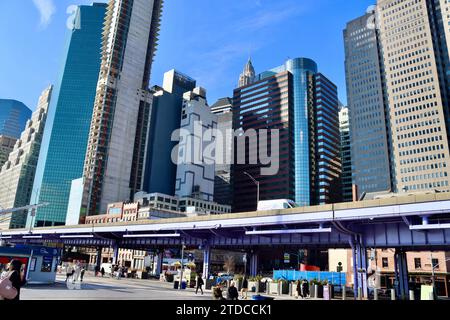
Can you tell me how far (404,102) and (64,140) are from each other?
166 metres

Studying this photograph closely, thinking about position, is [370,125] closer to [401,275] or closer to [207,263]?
[207,263]

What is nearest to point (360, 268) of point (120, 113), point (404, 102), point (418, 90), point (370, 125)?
point (404, 102)

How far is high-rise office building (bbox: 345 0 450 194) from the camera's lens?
15375 centimetres

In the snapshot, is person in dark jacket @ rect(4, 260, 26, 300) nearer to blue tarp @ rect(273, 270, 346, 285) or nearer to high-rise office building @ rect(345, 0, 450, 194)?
blue tarp @ rect(273, 270, 346, 285)

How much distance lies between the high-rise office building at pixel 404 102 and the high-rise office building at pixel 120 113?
375ft

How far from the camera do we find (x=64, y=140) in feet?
600

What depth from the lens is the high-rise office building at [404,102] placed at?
15375 cm

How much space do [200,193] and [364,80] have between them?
353 feet

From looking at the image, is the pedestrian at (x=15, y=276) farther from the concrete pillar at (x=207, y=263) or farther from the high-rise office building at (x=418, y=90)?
the high-rise office building at (x=418, y=90)

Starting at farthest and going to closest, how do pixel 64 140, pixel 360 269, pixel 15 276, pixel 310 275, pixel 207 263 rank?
1. pixel 64 140
2. pixel 207 263
3. pixel 310 275
4. pixel 360 269
5. pixel 15 276

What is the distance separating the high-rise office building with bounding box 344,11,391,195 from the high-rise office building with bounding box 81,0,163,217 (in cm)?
11154

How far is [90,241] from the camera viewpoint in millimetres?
81188
